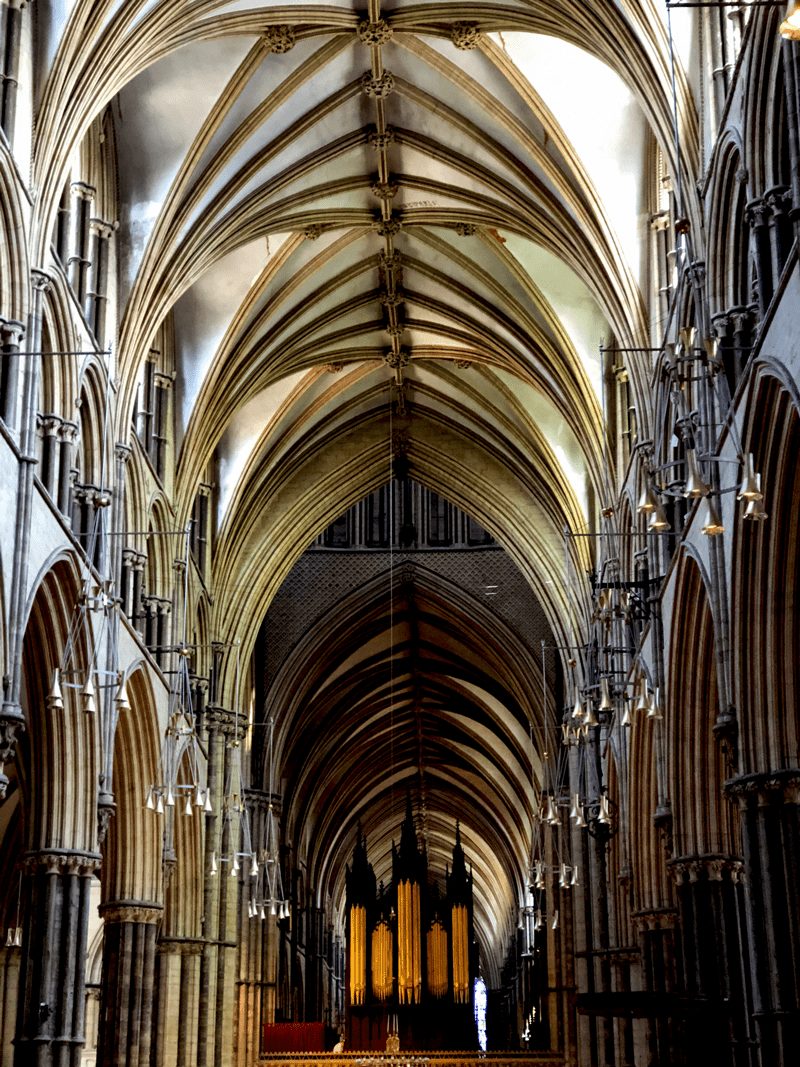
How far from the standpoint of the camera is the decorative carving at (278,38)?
22.9 meters

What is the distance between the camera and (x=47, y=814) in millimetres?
20797

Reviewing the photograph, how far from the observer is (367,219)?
28.6 metres

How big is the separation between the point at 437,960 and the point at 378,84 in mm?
30156

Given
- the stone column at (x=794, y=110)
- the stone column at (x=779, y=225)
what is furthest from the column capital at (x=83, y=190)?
the stone column at (x=794, y=110)

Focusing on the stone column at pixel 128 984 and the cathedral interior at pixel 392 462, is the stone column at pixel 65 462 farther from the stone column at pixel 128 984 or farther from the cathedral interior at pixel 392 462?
the stone column at pixel 128 984

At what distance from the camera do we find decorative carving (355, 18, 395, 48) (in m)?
23.1

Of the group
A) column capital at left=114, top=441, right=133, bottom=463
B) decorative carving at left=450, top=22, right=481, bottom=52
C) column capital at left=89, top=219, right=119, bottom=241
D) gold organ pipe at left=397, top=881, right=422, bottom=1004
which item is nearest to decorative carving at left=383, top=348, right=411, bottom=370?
column capital at left=89, top=219, right=119, bottom=241

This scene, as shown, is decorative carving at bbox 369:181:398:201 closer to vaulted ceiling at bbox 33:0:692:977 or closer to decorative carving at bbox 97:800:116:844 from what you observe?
vaulted ceiling at bbox 33:0:692:977

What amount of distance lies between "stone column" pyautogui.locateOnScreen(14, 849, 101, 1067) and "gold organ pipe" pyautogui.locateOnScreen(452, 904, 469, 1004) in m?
27.0

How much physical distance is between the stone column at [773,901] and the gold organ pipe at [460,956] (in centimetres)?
3151

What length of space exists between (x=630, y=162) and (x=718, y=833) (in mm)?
10790

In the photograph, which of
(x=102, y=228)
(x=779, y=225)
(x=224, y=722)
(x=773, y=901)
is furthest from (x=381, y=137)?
(x=773, y=901)

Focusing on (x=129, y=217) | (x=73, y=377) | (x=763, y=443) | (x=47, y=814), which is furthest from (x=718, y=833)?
A: (x=129, y=217)

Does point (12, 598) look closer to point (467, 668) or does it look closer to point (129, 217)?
point (129, 217)
